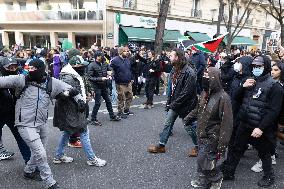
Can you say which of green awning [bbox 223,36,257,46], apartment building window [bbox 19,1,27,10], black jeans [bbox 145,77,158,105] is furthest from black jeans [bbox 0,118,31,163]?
green awning [bbox 223,36,257,46]

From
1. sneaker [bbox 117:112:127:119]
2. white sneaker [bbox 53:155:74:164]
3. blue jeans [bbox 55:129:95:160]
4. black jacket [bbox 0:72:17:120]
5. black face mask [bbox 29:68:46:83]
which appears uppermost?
black face mask [bbox 29:68:46:83]

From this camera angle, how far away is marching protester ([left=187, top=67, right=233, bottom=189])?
380cm

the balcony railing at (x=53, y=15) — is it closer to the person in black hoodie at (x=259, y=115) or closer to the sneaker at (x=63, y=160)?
the sneaker at (x=63, y=160)

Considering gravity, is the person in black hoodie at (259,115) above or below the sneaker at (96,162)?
above

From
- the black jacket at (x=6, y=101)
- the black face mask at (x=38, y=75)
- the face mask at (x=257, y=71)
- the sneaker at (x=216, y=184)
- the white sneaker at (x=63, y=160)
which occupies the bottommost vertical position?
the white sneaker at (x=63, y=160)

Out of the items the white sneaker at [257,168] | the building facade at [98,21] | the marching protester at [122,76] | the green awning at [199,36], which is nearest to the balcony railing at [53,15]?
the building facade at [98,21]

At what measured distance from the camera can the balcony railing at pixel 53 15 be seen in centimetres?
2463

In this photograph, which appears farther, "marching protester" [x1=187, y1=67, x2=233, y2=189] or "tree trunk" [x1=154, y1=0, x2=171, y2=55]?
"tree trunk" [x1=154, y1=0, x2=171, y2=55]

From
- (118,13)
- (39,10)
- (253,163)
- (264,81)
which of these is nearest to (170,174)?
(253,163)

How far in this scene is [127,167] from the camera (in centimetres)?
495

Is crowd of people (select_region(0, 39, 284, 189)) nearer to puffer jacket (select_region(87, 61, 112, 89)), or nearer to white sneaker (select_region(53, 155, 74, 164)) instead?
white sneaker (select_region(53, 155, 74, 164))

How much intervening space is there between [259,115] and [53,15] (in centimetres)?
2535

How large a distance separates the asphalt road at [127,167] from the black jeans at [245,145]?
0.31 metres

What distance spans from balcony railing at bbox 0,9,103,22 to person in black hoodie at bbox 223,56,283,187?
2081 centimetres
